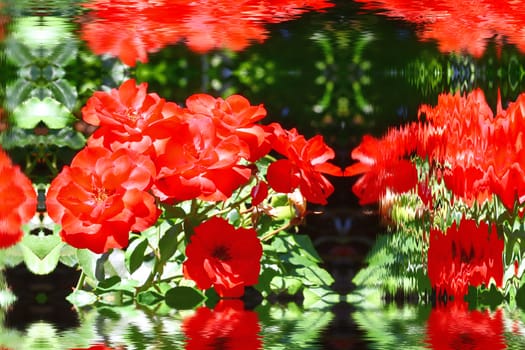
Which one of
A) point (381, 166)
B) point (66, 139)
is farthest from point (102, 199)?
point (381, 166)

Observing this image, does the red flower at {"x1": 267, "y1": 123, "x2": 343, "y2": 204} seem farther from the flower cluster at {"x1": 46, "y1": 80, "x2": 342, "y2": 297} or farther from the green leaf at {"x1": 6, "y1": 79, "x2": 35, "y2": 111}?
the green leaf at {"x1": 6, "y1": 79, "x2": 35, "y2": 111}

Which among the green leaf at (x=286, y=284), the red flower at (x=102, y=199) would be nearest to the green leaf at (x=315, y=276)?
the green leaf at (x=286, y=284)

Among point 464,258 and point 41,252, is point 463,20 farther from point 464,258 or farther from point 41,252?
point 41,252

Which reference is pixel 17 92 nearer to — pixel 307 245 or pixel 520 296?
pixel 307 245

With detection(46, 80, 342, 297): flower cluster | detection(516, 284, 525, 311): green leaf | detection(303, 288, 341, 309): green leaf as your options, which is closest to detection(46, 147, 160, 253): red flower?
detection(46, 80, 342, 297): flower cluster

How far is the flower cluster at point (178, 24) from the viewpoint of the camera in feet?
1.59

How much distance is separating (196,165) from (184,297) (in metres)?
0.08

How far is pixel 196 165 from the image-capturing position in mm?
502

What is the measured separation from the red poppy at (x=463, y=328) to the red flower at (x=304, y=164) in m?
0.10

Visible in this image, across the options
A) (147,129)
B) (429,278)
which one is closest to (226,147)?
(147,129)

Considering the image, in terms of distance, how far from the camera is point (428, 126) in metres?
0.54

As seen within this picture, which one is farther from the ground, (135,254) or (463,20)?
(463,20)

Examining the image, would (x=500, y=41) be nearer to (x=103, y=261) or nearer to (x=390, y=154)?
(x=390, y=154)

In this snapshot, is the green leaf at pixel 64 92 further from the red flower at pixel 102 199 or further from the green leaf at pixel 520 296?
the green leaf at pixel 520 296
